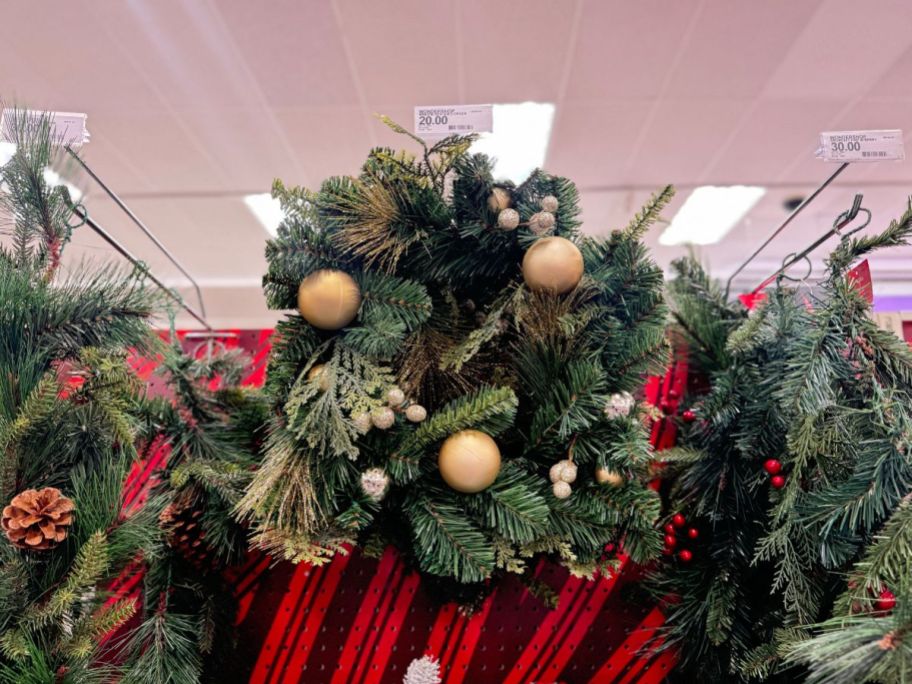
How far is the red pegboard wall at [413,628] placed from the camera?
725mm

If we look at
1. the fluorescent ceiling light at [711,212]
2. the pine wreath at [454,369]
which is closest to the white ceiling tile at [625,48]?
the fluorescent ceiling light at [711,212]

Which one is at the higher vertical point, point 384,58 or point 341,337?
point 384,58

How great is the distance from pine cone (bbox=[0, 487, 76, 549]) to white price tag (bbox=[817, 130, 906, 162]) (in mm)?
829

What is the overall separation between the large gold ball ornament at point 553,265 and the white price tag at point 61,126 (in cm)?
45

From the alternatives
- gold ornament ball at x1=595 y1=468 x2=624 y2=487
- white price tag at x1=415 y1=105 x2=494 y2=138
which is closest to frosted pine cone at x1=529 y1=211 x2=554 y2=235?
white price tag at x1=415 y1=105 x2=494 y2=138

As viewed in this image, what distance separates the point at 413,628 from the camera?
737mm

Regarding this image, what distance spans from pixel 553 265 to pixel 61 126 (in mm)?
530

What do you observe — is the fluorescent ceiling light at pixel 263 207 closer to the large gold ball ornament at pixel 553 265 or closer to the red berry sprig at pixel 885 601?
the large gold ball ornament at pixel 553 265

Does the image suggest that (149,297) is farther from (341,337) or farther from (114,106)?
(114,106)

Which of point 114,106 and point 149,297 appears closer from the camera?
point 149,297

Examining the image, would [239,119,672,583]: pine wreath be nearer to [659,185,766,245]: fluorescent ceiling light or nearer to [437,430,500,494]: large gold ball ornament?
[437,430,500,494]: large gold ball ornament

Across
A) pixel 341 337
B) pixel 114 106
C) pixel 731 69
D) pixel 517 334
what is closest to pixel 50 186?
pixel 341 337

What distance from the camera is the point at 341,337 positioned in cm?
55

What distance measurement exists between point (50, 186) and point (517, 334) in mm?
438
